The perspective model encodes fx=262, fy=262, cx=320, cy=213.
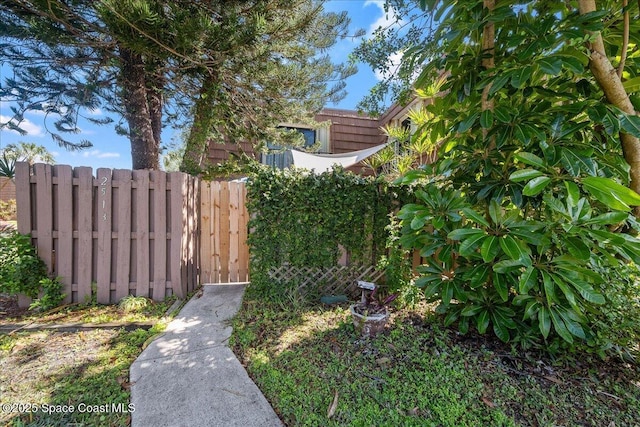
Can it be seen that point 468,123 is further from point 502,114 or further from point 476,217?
point 476,217

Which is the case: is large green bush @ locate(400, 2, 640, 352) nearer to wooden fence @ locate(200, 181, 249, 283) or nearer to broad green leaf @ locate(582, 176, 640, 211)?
broad green leaf @ locate(582, 176, 640, 211)

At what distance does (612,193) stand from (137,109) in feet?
17.7

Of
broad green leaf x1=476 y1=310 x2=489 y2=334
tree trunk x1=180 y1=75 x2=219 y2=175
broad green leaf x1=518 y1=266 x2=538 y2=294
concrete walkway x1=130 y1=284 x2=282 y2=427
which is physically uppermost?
tree trunk x1=180 y1=75 x2=219 y2=175

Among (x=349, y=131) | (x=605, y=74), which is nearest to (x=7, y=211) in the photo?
(x=349, y=131)

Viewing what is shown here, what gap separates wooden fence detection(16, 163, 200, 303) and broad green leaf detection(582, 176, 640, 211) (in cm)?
397

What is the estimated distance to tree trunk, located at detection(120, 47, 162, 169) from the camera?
3.98m

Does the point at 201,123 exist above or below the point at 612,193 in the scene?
above

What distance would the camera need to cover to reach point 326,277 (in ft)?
11.6

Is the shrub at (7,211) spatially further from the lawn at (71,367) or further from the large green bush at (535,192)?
the large green bush at (535,192)

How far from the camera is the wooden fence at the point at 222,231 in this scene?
4035mm

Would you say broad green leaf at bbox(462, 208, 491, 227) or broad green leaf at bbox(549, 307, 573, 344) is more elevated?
broad green leaf at bbox(462, 208, 491, 227)

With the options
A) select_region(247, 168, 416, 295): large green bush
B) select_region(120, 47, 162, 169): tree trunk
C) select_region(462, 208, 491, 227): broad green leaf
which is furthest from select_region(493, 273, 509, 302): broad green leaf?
select_region(120, 47, 162, 169): tree trunk

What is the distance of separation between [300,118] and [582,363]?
514 cm

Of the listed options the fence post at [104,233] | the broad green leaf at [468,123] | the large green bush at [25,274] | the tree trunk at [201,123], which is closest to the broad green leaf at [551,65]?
the broad green leaf at [468,123]
